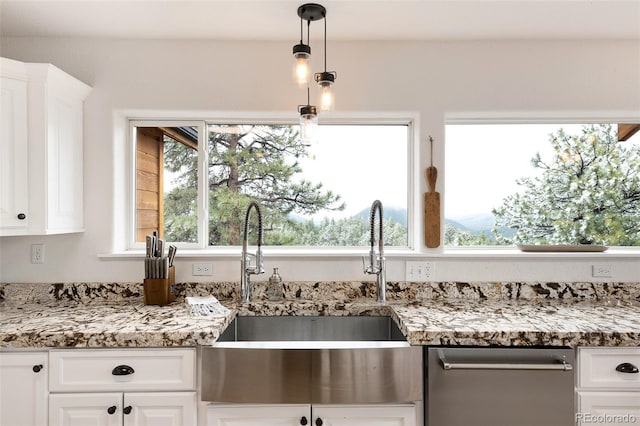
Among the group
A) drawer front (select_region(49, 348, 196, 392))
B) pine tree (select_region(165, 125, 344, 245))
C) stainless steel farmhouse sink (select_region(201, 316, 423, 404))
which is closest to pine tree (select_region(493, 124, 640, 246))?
pine tree (select_region(165, 125, 344, 245))

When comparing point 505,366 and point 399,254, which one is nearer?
point 505,366

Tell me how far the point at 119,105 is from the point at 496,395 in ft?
7.67

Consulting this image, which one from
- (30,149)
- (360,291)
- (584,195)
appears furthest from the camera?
(584,195)

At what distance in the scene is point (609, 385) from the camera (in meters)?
1.53

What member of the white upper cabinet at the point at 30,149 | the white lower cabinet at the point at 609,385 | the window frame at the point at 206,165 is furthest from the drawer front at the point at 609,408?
the white upper cabinet at the point at 30,149

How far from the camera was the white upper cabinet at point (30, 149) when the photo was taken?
1.78 meters

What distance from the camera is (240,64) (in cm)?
218

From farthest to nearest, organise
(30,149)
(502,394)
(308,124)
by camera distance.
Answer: (30,149) → (308,124) → (502,394)

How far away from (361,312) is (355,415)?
0.57 m

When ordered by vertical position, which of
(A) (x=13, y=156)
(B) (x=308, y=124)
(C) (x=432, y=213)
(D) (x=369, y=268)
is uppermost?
(B) (x=308, y=124)

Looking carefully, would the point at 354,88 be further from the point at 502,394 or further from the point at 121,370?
the point at 121,370

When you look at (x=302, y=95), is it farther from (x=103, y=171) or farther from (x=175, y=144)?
(x=103, y=171)

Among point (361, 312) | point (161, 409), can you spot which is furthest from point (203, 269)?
point (361, 312)

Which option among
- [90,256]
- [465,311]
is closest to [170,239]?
[90,256]
